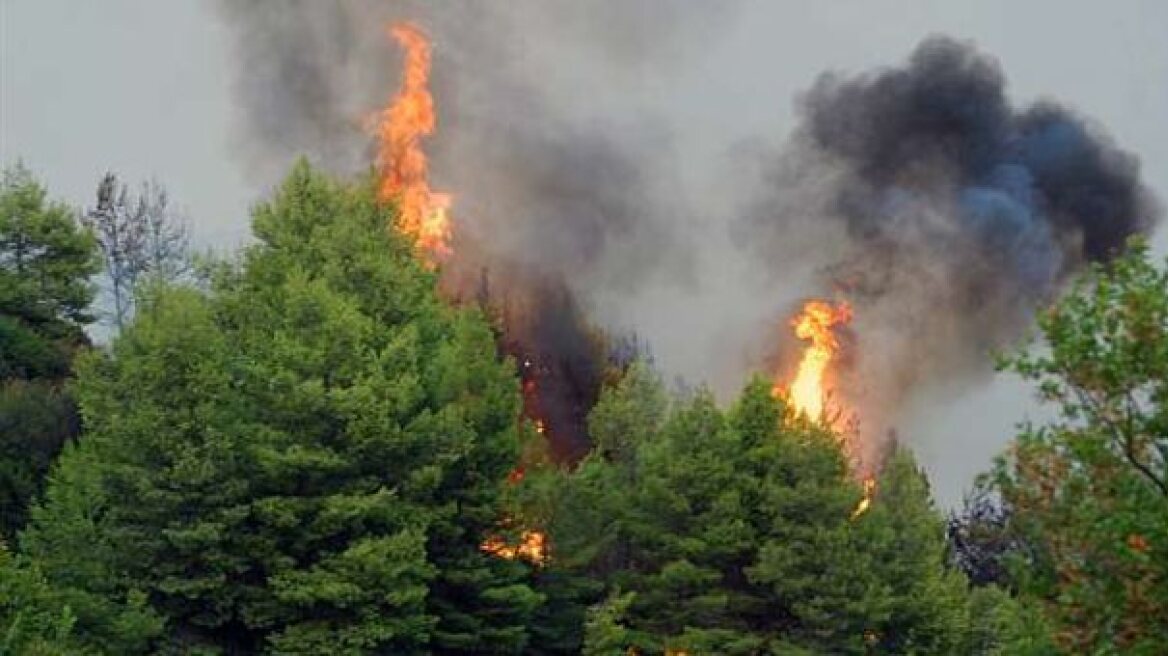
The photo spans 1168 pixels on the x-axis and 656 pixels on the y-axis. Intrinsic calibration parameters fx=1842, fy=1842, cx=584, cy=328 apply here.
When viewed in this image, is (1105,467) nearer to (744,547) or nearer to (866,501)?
(744,547)

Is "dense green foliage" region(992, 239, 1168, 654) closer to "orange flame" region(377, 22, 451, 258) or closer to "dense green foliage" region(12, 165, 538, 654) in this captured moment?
"dense green foliage" region(12, 165, 538, 654)

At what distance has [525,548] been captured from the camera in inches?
2416

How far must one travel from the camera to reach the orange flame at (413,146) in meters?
88.4

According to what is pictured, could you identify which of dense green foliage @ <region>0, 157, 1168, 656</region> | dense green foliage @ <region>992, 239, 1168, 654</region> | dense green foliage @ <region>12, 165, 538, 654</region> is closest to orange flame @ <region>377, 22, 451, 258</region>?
dense green foliage @ <region>0, 157, 1168, 656</region>

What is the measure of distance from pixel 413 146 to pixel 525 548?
34.1 m

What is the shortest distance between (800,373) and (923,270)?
1559 centimetres

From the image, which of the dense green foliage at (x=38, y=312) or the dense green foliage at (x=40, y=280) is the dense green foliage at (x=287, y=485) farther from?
the dense green foliage at (x=40, y=280)

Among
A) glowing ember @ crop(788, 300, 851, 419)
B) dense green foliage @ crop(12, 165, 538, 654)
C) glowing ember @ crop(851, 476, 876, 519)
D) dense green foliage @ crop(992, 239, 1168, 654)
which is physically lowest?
dense green foliage @ crop(992, 239, 1168, 654)

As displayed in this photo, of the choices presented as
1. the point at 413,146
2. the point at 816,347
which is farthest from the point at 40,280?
the point at 816,347

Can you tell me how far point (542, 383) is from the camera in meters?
96.0

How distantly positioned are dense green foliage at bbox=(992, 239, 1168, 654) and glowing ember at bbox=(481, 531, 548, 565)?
3486 cm

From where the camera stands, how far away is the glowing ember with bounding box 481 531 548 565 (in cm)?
5857

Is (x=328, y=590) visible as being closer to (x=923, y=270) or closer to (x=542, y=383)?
(x=542, y=383)

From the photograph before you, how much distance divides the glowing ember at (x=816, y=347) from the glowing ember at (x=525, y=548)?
27.5 metres
